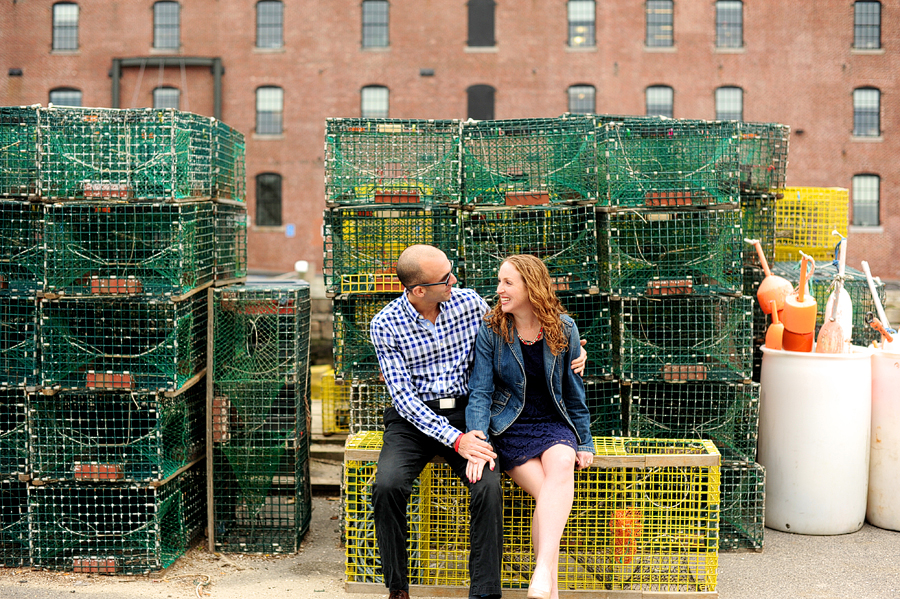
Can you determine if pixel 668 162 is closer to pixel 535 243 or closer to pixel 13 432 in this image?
pixel 535 243

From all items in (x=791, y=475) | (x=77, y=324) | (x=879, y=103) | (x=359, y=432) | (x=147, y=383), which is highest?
(x=879, y=103)

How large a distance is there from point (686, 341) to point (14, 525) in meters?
4.38

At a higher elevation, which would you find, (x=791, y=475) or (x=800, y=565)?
(x=791, y=475)

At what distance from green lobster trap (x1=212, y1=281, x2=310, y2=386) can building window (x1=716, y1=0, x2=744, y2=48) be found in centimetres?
2756

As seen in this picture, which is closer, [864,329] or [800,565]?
[800,565]

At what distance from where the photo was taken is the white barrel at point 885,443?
596 centimetres

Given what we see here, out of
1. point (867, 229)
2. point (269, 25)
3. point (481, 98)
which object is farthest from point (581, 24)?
point (867, 229)

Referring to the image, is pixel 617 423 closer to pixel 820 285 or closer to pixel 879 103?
pixel 820 285

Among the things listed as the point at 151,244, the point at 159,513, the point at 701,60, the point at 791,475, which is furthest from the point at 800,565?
the point at 701,60

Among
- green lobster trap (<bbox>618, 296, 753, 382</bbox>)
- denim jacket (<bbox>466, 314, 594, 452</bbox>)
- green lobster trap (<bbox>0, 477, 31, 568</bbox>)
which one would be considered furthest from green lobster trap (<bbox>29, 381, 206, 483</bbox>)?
green lobster trap (<bbox>618, 296, 753, 382</bbox>)

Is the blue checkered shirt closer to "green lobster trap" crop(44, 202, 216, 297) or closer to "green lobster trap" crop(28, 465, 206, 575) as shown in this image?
"green lobster trap" crop(44, 202, 216, 297)

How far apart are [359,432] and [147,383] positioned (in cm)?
132

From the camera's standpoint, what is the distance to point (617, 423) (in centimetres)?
566

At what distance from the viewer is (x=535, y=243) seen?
557 cm
